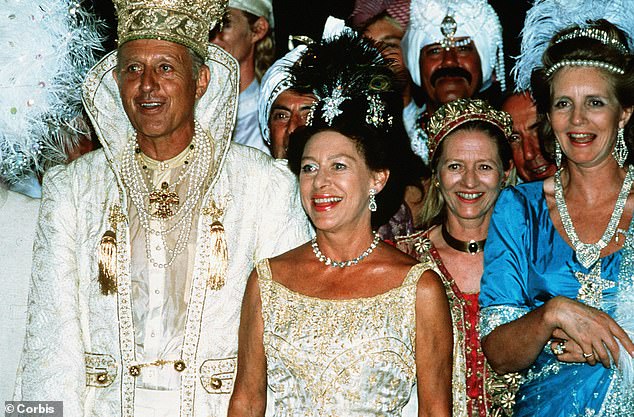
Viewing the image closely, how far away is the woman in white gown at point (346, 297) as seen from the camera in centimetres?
399

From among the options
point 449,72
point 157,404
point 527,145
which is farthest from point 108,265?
point 449,72

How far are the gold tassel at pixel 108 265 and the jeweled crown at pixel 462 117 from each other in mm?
A: 1592

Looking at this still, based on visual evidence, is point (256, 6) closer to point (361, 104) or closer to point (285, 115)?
point (285, 115)

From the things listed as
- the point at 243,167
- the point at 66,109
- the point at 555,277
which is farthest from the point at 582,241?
the point at 66,109

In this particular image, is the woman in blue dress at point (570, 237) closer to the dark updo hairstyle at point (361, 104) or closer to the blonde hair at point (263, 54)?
the dark updo hairstyle at point (361, 104)

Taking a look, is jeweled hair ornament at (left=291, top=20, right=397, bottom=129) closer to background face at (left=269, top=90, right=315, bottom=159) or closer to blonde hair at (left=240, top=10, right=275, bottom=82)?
background face at (left=269, top=90, right=315, bottom=159)

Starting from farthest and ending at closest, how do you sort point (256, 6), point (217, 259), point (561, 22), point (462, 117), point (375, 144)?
1. point (256, 6)
2. point (462, 117)
3. point (561, 22)
4. point (217, 259)
5. point (375, 144)

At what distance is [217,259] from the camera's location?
174 inches

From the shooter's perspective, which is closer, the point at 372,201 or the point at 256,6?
the point at 372,201

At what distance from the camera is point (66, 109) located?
4836 mm

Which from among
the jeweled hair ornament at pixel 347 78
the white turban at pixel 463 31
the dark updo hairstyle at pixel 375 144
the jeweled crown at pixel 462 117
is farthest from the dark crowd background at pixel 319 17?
the dark updo hairstyle at pixel 375 144

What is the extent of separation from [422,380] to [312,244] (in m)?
0.71

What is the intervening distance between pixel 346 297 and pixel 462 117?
51.2 inches

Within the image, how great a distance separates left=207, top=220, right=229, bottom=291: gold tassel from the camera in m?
4.39
